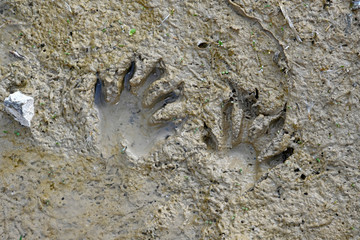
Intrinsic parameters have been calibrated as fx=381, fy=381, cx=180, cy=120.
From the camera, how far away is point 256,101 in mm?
3119

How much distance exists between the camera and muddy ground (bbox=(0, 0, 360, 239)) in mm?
3039

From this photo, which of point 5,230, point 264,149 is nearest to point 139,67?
point 264,149

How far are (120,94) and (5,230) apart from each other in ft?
4.78

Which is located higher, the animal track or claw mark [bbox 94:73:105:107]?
the animal track

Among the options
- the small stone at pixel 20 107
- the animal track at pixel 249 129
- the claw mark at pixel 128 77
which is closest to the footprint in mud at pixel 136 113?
the claw mark at pixel 128 77

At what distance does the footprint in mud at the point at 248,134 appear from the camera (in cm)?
307

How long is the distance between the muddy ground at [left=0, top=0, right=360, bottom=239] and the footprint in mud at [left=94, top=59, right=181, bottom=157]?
0.01 meters

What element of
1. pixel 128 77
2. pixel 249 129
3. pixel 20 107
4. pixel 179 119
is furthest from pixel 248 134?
pixel 20 107

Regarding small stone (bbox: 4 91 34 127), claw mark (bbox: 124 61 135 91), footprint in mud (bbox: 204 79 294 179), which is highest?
footprint in mud (bbox: 204 79 294 179)

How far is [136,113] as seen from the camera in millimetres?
3195

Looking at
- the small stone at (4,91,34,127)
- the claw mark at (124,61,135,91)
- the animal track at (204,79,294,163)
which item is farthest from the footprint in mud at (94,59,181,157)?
the small stone at (4,91,34,127)

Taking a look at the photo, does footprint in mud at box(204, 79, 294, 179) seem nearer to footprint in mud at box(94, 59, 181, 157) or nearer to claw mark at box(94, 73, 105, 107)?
footprint in mud at box(94, 59, 181, 157)

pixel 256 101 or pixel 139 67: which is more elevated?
pixel 256 101

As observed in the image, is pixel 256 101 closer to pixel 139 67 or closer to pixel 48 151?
pixel 139 67
